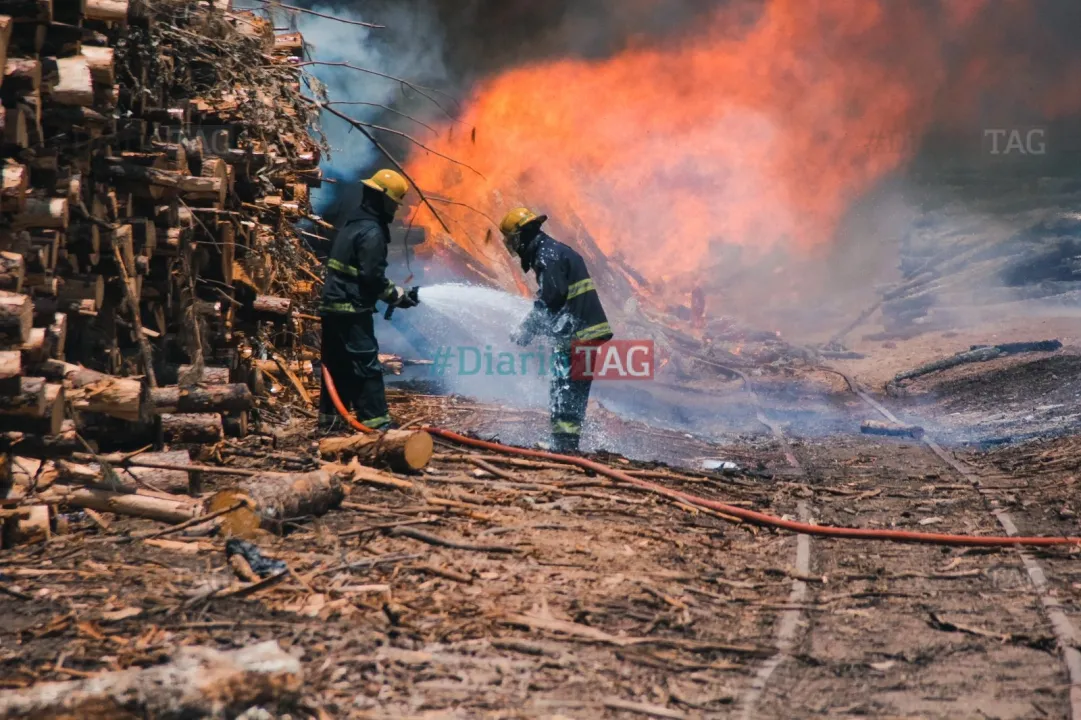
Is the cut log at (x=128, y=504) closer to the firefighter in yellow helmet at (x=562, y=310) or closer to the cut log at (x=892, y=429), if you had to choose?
the firefighter in yellow helmet at (x=562, y=310)

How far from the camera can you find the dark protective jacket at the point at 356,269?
26.0 ft

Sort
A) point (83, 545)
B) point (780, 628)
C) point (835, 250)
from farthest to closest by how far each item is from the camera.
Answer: point (835, 250) → point (83, 545) → point (780, 628)

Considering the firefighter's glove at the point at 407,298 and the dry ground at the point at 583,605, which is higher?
the firefighter's glove at the point at 407,298

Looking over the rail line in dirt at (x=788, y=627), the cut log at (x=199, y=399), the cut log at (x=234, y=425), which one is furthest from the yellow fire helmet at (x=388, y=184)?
the rail line in dirt at (x=788, y=627)

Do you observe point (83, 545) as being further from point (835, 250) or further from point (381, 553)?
point (835, 250)

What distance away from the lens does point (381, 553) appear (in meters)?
5.12

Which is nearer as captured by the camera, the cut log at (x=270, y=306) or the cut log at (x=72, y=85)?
the cut log at (x=72, y=85)

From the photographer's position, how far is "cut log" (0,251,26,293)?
189 inches

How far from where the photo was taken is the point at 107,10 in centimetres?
549

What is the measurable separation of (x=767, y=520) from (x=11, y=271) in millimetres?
4615

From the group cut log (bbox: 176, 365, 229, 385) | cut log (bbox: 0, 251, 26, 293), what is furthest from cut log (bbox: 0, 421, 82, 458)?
cut log (bbox: 176, 365, 229, 385)

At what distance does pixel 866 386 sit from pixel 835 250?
1287cm

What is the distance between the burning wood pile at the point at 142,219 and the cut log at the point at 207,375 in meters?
0.01

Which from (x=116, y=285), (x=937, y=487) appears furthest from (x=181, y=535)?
(x=937, y=487)
